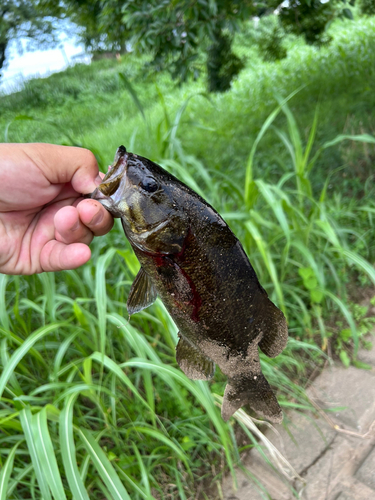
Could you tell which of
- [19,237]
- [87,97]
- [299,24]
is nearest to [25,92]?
[87,97]

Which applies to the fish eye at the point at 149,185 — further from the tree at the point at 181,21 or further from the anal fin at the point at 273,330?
the tree at the point at 181,21

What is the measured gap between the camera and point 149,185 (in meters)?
1.05

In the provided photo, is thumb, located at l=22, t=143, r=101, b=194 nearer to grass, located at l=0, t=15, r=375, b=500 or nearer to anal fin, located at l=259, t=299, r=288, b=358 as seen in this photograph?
grass, located at l=0, t=15, r=375, b=500

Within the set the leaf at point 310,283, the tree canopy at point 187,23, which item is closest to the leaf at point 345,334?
the leaf at point 310,283

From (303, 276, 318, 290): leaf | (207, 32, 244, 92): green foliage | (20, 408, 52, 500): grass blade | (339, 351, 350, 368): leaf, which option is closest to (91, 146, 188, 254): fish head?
(20, 408, 52, 500): grass blade

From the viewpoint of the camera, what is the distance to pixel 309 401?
2.29 meters

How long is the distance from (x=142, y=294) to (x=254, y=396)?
0.49 m

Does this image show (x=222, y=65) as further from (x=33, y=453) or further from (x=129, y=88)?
(x=33, y=453)

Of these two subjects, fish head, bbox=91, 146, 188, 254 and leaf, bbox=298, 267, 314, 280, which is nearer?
fish head, bbox=91, 146, 188, 254

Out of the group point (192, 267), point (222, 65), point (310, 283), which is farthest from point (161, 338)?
point (222, 65)

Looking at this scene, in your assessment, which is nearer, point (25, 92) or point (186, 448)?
point (186, 448)

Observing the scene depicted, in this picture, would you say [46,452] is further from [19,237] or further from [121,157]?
[121,157]

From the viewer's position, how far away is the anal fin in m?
1.13

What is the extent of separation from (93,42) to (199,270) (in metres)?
5.28
